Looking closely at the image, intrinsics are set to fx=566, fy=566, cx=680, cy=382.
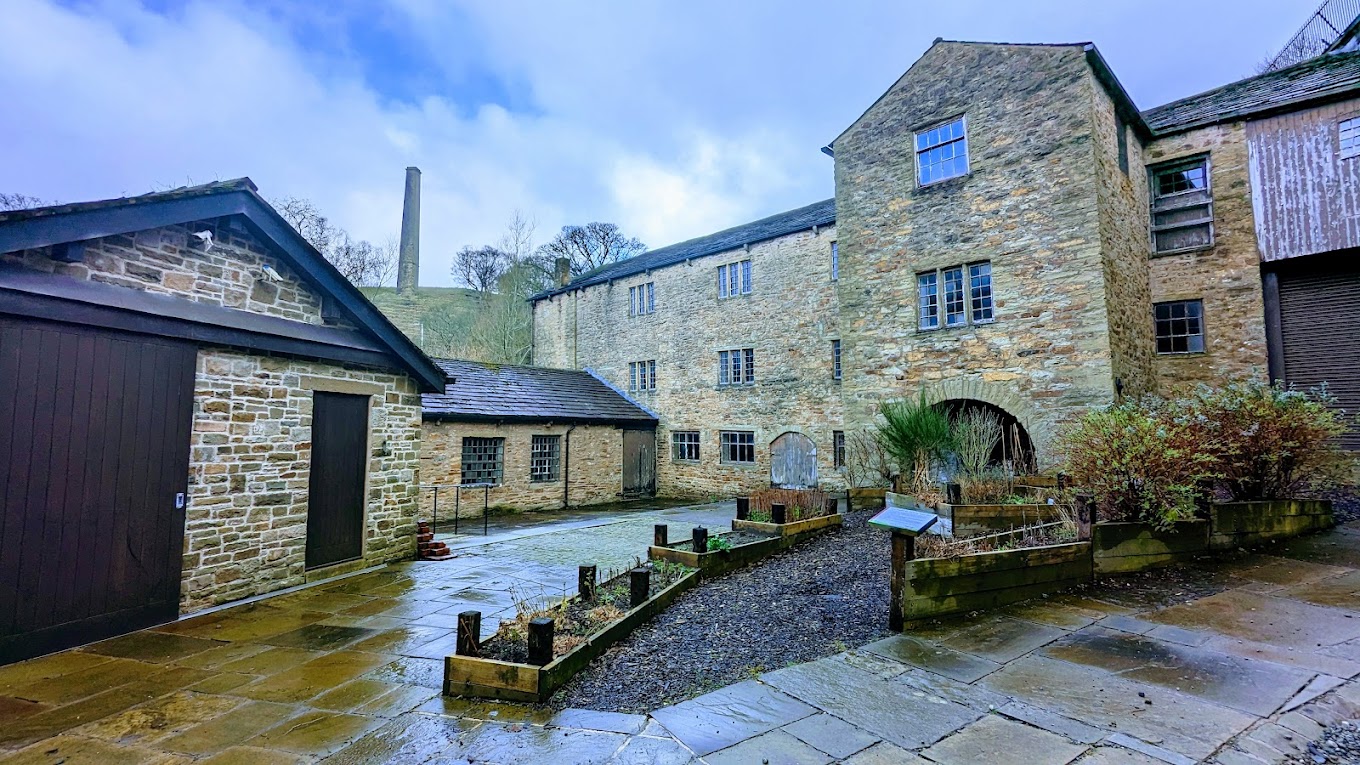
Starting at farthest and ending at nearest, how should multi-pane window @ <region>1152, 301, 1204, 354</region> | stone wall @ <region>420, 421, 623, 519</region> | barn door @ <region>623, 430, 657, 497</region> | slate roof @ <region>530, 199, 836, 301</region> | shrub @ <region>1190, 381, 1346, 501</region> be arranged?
barn door @ <region>623, 430, 657, 497</region> → slate roof @ <region>530, 199, 836, 301</region> → stone wall @ <region>420, 421, 623, 519</region> → multi-pane window @ <region>1152, 301, 1204, 354</region> → shrub @ <region>1190, 381, 1346, 501</region>

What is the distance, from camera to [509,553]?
8.15m

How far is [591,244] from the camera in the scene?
1409 inches

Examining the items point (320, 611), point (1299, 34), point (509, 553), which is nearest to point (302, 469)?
point (320, 611)

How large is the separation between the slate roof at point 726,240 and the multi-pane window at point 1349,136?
910cm

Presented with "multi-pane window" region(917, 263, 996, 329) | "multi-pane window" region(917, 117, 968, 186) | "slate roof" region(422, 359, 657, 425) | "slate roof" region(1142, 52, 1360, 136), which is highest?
"slate roof" region(1142, 52, 1360, 136)

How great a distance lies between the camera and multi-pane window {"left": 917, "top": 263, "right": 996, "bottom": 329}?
10711 millimetres

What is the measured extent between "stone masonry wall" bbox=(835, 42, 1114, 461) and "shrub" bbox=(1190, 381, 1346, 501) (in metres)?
2.32

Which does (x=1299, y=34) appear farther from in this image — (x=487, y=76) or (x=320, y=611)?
(x=320, y=611)

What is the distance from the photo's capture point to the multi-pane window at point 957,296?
10.7 meters

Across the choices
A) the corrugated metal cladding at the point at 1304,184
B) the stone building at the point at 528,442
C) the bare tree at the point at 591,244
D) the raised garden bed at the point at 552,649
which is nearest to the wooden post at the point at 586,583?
the raised garden bed at the point at 552,649

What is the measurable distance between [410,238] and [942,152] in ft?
92.1

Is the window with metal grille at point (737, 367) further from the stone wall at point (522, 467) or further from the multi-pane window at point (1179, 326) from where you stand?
the multi-pane window at point (1179, 326)

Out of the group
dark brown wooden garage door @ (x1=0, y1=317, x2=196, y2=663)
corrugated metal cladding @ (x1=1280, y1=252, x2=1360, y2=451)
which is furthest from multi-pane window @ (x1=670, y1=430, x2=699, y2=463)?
dark brown wooden garage door @ (x1=0, y1=317, x2=196, y2=663)

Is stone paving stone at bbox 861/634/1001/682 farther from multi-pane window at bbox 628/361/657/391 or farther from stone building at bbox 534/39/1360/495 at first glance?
multi-pane window at bbox 628/361/657/391
